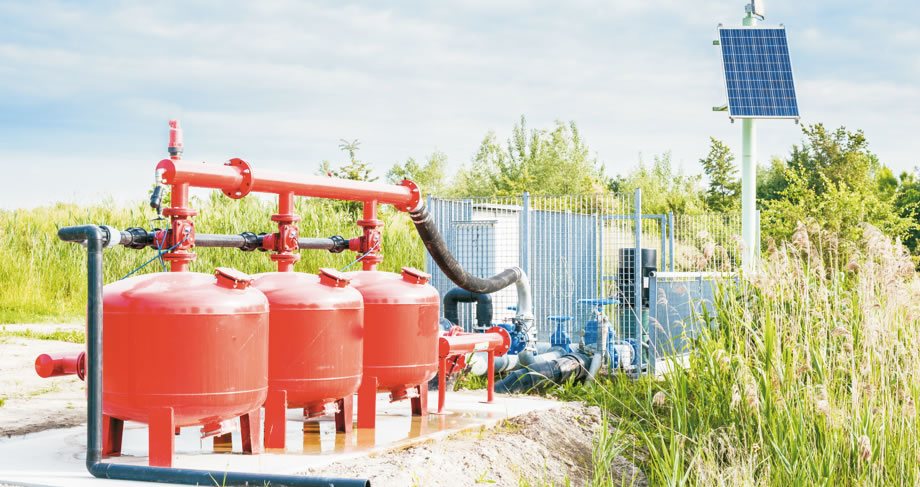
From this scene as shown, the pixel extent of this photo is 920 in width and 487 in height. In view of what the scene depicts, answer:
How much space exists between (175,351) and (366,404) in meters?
2.02

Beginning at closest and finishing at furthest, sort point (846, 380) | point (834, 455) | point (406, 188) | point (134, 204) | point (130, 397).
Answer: point (130, 397) → point (834, 455) → point (846, 380) → point (406, 188) → point (134, 204)

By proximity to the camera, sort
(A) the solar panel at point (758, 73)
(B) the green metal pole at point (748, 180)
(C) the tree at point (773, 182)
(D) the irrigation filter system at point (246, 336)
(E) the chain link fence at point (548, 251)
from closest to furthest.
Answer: (D) the irrigation filter system at point (246, 336) < (B) the green metal pole at point (748, 180) < (A) the solar panel at point (758, 73) < (E) the chain link fence at point (548, 251) < (C) the tree at point (773, 182)

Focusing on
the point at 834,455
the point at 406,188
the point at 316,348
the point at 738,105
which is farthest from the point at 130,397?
the point at 738,105

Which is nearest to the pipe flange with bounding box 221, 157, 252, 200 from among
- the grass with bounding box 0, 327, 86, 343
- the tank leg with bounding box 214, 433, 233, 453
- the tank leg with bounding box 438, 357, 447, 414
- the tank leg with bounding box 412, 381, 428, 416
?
the tank leg with bounding box 214, 433, 233, 453

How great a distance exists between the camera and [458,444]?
7113 millimetres

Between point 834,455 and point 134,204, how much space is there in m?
17.9

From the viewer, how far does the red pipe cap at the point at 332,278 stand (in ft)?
22.4

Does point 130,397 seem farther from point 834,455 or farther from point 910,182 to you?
point 910,182

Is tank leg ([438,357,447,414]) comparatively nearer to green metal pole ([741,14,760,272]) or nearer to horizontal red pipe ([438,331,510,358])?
horizontal red pipe ([438,331,510,358])

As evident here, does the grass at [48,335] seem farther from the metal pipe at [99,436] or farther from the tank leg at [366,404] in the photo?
the metal pipe at [99,436]

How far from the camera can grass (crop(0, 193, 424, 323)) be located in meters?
18.6

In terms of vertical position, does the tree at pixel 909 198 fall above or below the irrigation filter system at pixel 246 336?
above

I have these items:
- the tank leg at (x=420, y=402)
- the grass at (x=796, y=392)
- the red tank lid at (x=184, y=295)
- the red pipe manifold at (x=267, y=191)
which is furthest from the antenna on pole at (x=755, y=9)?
the red tank lid at (x=184, y=295)

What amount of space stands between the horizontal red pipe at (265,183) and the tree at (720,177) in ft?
109
